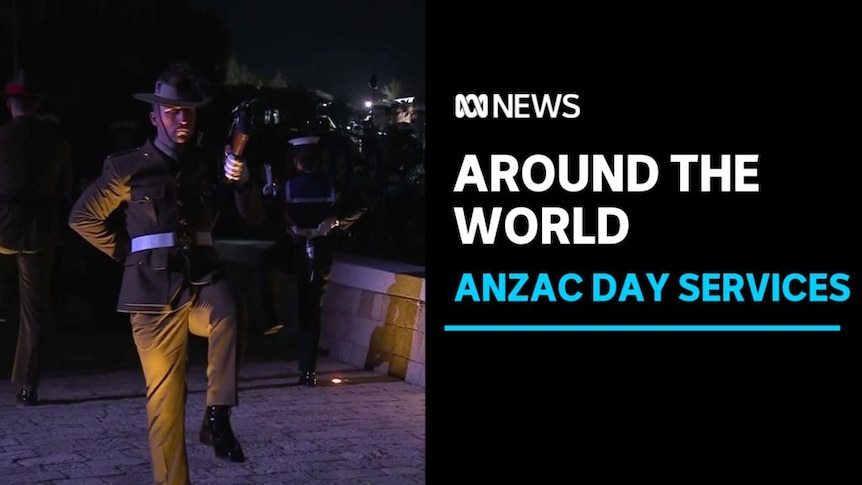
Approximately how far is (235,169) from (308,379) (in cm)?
313

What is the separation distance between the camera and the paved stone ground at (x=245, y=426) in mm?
8422

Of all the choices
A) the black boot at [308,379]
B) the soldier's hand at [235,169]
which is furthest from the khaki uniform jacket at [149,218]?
the black boot at [308,379]

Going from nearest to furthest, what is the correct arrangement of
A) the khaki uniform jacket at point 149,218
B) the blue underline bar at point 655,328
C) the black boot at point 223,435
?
the khaki uniform jacket at point 149,218
the blue underline bar at point 655,328
the black boot at point 223,435

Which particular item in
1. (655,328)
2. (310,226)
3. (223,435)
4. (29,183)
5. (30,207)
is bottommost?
(223,435)

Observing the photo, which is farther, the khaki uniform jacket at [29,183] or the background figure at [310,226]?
the background figure at [310,226]

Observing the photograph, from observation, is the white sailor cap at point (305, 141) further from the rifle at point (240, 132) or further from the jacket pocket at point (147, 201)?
the jacket pocket at point (147, 201)

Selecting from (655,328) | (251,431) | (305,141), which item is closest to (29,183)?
(305,141)

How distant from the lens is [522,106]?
836 centimetres

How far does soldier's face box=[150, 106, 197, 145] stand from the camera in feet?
26.2

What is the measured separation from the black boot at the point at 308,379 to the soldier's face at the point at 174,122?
11.9 feet

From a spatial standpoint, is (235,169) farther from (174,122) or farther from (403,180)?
(403,180)

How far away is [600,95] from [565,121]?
226 millimetres

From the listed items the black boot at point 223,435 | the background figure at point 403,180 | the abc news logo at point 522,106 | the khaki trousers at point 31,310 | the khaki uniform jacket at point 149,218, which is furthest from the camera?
the background figure at point 403,180

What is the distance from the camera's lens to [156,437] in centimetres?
762
